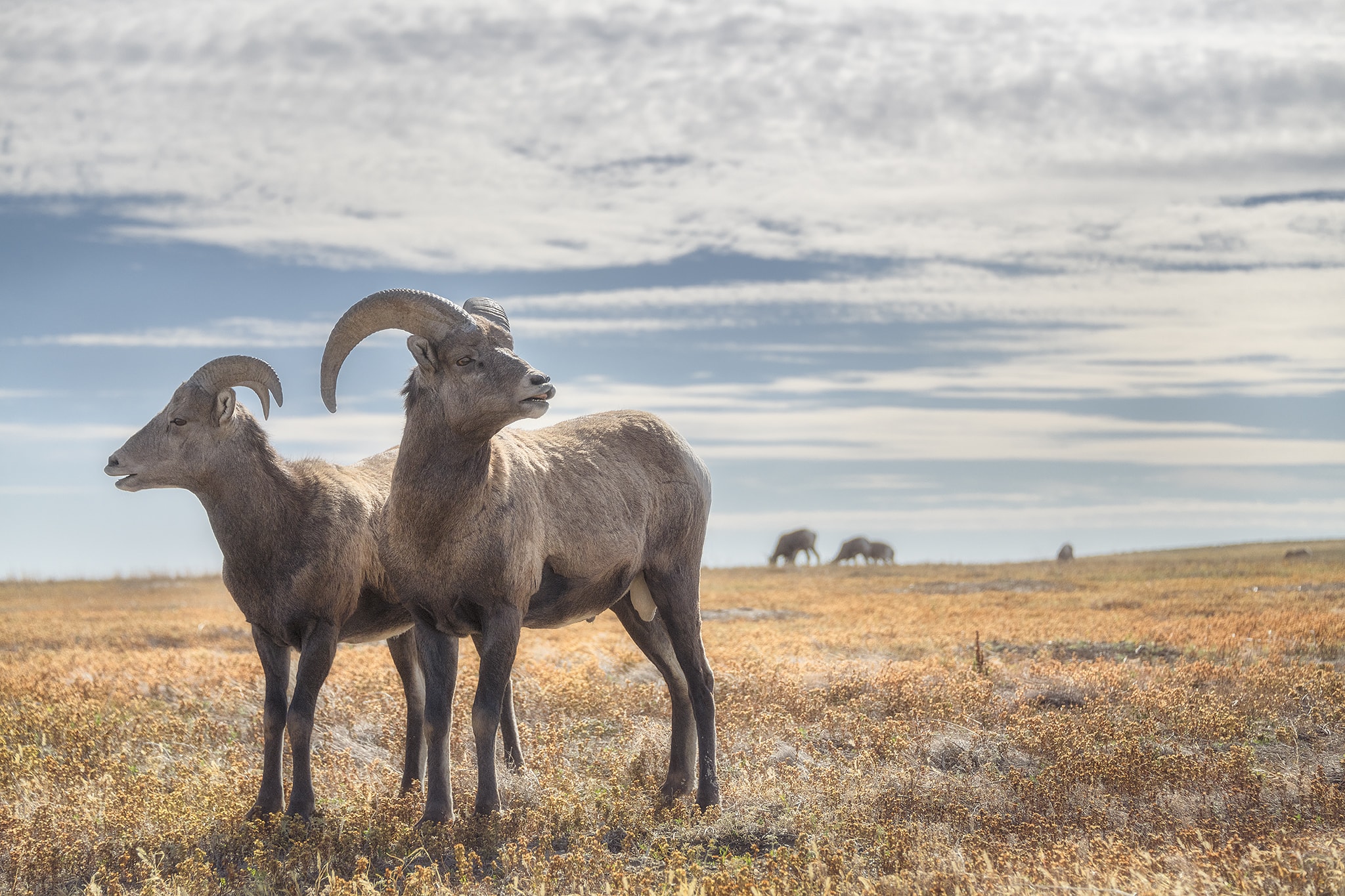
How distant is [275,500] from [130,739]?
4.12m

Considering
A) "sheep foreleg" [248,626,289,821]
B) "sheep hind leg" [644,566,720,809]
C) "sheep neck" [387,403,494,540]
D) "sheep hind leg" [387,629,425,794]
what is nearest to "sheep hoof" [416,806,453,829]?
"sheep hind leg" [387,629,425,794]

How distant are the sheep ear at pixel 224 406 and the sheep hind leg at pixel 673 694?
363 cm

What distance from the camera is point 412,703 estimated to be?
9.56 meters

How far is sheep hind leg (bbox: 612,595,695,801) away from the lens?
29.8ft

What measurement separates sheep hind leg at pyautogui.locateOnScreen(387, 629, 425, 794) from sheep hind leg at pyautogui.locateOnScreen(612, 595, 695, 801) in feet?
6.15

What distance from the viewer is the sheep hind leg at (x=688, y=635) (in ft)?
29.9

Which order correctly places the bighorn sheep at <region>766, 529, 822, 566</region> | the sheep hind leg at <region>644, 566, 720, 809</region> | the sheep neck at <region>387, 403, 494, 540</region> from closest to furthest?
the sheep neck at <region>387, 403, 494, 540</region>, the sheep hind leg at <region>644, 566, 720, 809</region>, the bighorn sheep at <region>766, 529, 822, 566</region>

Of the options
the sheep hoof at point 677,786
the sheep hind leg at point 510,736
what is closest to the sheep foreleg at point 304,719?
the sheep hind leg at point 510,736

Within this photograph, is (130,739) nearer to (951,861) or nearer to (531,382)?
(531,382)

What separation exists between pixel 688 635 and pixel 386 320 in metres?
3.55

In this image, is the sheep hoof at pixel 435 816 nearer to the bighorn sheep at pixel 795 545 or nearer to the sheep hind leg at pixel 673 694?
the sheep hind leg at pixel 673 694

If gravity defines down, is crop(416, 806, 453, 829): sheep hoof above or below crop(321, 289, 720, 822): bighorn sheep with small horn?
below

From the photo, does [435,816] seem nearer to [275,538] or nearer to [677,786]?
[677,786]

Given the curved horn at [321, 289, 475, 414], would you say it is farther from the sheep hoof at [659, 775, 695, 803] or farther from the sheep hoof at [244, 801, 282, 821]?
the sheep hoof at [659, 775, 695, 803]
